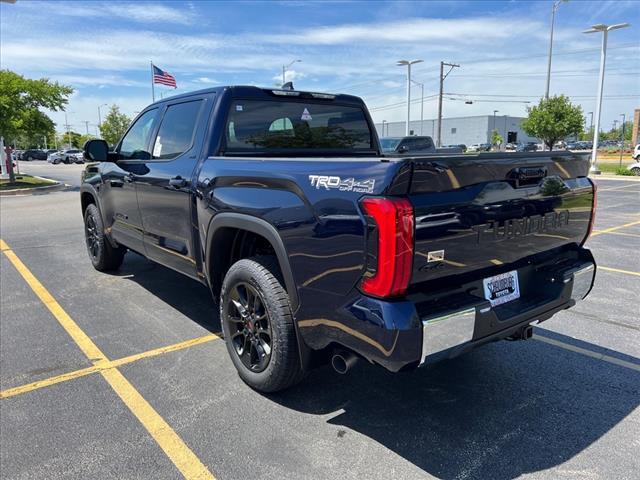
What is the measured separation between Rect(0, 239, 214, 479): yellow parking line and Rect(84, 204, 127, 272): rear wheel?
116 centimetres

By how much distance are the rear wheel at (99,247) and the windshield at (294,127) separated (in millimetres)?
2868

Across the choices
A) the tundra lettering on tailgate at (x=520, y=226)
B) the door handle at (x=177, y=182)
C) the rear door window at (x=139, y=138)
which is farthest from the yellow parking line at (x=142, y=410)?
the tundra lettering on tailgate at (x=520, y=226)

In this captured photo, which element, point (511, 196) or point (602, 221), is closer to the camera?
point (511, 196)

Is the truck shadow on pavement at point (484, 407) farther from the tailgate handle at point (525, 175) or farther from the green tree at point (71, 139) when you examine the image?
the green tree at point (71, 139)

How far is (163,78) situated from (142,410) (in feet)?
86.6

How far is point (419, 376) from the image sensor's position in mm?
3592

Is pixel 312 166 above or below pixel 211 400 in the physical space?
above

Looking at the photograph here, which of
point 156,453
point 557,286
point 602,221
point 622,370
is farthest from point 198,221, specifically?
point 602,221

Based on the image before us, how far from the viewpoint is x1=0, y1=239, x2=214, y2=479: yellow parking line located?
2621 millimetres

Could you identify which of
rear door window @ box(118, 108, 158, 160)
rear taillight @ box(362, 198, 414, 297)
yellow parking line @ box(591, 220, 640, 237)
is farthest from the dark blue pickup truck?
yellow parking line @ box(591, 220, 640, 237)

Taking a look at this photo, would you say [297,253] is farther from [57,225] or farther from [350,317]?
[57,225]

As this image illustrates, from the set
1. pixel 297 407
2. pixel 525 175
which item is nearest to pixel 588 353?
pixel 525 175

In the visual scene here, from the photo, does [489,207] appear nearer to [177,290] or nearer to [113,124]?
[177,290]

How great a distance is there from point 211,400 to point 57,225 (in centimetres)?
886
